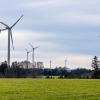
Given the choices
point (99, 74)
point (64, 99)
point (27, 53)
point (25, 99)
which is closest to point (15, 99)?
point (25, 99)

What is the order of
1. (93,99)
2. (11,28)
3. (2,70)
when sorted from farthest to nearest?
(2,70) < (11,28) < (93,99)

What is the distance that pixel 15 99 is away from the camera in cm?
3509

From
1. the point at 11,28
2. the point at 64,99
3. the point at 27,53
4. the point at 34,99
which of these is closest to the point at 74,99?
the point at 64,99

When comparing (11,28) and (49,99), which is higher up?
(11,28)

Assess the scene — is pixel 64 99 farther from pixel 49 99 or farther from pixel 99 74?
pixel 99 74

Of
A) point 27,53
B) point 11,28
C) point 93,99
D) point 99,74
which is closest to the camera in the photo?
point 93,99

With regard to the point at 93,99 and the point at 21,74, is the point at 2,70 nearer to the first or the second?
the point at 21,74

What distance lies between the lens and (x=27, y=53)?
550 feet

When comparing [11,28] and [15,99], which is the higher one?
[11,28]

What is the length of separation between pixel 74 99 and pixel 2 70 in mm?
162698

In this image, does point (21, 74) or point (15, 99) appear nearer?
point (15, 99)

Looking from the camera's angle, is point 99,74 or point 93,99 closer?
point 93,99

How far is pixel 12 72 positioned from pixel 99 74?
33.8m

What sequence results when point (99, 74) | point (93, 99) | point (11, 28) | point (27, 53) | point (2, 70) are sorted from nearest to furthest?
point (93, 99)
point (11, 28)
point (27, 53)
point (99, 74)
point (2, 70)
